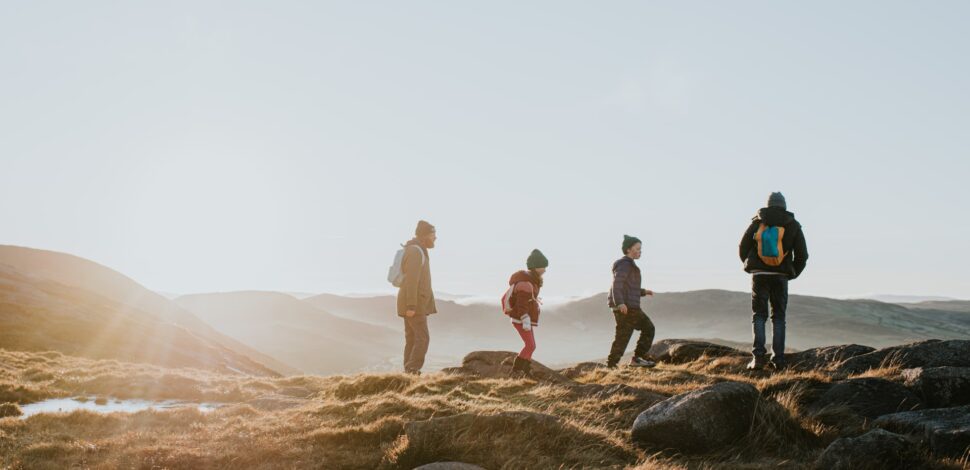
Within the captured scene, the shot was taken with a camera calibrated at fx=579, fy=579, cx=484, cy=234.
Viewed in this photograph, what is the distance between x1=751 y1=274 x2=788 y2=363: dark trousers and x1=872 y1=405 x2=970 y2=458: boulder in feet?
10.9

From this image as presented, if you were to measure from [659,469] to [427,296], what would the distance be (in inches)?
293

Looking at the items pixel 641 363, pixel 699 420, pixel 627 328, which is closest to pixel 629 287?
pixel 627 328

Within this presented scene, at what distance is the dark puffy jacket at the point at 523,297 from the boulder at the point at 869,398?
492 centimetres

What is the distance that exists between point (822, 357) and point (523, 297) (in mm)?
5993

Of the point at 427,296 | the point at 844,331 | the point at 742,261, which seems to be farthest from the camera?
the point at 844,331

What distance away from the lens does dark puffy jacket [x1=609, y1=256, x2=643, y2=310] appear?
39.8 ft

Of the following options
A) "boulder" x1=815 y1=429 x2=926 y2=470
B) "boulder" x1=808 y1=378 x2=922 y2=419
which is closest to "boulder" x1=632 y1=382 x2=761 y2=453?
"boulder" x1=815 y1=429 x2=926 y2=470

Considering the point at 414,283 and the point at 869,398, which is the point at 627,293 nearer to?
the point at 414,283

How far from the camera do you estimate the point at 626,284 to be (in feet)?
40.1

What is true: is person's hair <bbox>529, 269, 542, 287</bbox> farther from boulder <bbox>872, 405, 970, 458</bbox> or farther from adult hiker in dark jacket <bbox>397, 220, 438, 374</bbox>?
boulder <bbox>872, 405, 970, 458</bbox>

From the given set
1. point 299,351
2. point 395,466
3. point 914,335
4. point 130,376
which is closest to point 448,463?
point 395,466

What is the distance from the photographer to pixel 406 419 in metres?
7.49

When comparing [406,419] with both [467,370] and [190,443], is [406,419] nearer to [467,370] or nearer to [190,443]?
[190,443]

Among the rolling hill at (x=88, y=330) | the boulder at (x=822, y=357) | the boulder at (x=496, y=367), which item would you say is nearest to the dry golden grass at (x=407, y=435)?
the boulder at (x=496, y=367)
